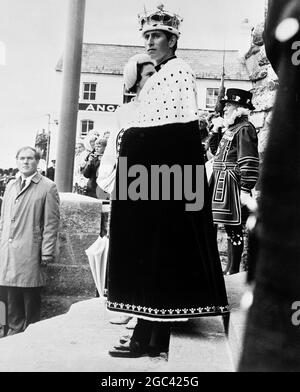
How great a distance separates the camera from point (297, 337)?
138 cm

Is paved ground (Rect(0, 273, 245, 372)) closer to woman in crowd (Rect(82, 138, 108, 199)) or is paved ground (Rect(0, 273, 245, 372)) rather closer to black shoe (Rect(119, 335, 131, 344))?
black shoe (Rect(119, 335, 131, 344))

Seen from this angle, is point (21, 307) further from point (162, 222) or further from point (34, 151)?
point (162, 222)

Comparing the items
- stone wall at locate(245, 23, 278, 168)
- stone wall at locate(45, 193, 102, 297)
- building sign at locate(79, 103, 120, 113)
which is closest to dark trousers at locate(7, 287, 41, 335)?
stone wall at locate(45, 193, 102, 297)

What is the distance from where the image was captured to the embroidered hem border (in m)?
1.96

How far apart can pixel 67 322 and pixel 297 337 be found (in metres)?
1.42

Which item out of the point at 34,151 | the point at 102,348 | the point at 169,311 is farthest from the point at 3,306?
the point at 169,311

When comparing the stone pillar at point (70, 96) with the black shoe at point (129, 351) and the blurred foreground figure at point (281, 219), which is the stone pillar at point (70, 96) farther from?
the blurred foreground figure at point (281, 219)

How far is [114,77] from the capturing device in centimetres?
283

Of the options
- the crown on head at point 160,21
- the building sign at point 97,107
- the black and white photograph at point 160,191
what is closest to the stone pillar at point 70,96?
the black and white photograph at point 160,191

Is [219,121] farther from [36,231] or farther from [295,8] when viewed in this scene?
[295,8]

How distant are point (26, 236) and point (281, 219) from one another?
2.46 metres

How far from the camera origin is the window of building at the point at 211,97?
10.1ft

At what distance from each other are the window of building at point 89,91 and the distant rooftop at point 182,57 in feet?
0.36

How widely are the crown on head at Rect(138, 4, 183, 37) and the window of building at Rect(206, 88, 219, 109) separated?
3.24 ft
